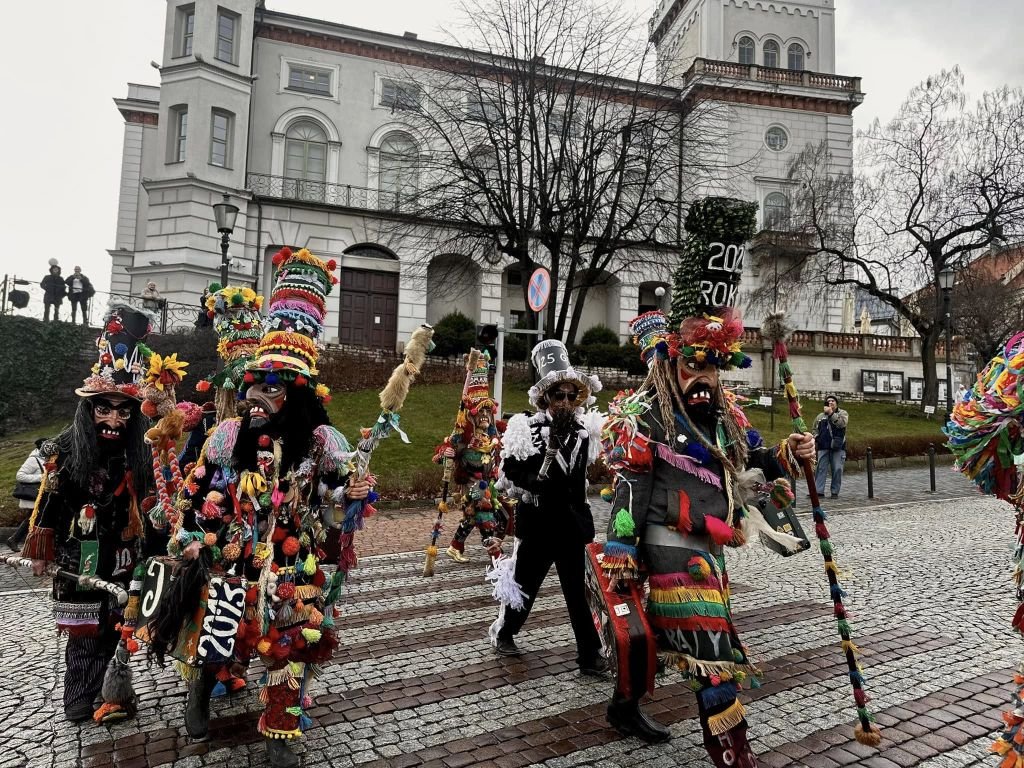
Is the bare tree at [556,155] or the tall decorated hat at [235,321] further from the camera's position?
the bare tree at [556,155]

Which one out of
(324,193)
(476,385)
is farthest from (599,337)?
(476,385)

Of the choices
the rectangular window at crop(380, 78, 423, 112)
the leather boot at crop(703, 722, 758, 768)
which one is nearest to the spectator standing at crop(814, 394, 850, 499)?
the leather boot at crop(703, 722, 758, 768)

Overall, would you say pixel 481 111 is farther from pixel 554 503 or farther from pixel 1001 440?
pixel 1001 440

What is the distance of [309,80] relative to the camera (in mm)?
28312

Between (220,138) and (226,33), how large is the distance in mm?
4135

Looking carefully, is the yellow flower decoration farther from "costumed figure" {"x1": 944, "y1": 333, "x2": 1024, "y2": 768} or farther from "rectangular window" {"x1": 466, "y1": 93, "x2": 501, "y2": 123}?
"rectangular window" {"x1": 466, "y1": 93, "x2": 501, "y2": 123}

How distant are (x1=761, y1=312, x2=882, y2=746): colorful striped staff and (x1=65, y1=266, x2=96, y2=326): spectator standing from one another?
22047mm

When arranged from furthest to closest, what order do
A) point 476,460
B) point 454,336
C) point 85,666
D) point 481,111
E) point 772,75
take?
point 772,75 < point 454,336 < point 481,111 < point 476,460 < point 85,666

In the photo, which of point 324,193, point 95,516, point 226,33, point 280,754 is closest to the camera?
point 280,754

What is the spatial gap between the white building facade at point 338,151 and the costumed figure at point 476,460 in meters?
14.1

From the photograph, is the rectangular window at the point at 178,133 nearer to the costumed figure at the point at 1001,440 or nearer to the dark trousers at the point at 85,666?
the dark trousers at the point at 85,666

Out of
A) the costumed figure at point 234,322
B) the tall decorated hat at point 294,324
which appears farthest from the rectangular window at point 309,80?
the tall decorated hat at point 294,324

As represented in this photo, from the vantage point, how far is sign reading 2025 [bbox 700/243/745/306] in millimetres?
3748

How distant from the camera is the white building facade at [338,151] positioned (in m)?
25.1
